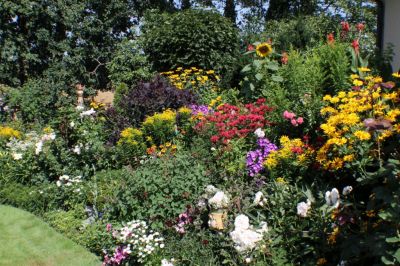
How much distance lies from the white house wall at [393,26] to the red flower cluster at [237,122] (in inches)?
94.0

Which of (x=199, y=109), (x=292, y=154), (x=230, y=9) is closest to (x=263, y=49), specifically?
(x=199, y=109)

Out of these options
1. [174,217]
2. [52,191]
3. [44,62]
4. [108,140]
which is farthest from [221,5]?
[174,217]

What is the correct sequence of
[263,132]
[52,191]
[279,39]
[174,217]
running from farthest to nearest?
[279,39] → [52,191] → [263,132] → [174,217]

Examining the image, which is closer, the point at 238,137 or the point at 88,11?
the point at 238,137

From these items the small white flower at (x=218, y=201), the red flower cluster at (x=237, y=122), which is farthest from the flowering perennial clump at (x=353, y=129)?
the red flower cluster at (x=237, y=122)

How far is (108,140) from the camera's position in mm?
7422

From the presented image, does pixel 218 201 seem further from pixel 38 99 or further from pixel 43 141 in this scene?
pixel 38 99

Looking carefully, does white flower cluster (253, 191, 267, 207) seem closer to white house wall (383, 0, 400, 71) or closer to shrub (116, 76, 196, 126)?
shrub (116, 76, 196, 126)

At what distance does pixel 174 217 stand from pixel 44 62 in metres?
11.6

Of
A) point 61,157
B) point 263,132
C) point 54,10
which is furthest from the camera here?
point 54,10

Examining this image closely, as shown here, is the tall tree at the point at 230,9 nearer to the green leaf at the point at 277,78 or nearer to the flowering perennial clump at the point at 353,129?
the green leaf at the point at 277,78

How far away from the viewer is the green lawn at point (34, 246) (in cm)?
489

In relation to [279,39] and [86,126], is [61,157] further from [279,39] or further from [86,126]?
[279,39]

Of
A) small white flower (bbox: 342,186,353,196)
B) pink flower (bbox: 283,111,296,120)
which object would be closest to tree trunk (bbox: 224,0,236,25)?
pink flower (bbox: 283,111,296,120)
